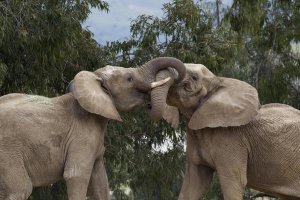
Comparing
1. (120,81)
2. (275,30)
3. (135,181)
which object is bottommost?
(135,181)

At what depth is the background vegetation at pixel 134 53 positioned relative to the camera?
46.4 ft

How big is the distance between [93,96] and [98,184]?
1.12m

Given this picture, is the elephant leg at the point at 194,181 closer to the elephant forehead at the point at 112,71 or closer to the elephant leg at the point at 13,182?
the elephant forehead at the point at 112,71

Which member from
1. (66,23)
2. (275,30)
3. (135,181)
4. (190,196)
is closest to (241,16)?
(275,30)

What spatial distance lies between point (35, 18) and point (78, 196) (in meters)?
4.71

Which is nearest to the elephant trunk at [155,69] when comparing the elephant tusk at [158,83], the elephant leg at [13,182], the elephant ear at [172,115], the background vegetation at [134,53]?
the elephant tusk at [158,83]

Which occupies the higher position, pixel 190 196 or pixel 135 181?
pixel 190 196

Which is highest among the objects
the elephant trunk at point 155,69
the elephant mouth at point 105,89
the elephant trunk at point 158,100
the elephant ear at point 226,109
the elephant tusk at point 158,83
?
the elephant trunk at point 155,69

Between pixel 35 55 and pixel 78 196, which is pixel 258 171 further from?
pixel 35 55

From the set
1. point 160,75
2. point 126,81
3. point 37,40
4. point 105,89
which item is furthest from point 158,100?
point 37,40

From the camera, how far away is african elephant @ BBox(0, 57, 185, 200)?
991cm

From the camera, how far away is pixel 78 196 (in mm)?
9984

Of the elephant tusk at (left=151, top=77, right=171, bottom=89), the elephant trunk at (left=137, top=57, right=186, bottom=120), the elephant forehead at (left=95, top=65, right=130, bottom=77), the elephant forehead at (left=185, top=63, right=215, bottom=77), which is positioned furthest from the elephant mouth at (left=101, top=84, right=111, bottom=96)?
the elephant forehead at (left=185, top=63, right=215, bottom=77)

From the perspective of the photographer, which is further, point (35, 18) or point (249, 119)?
point (35, 18)
